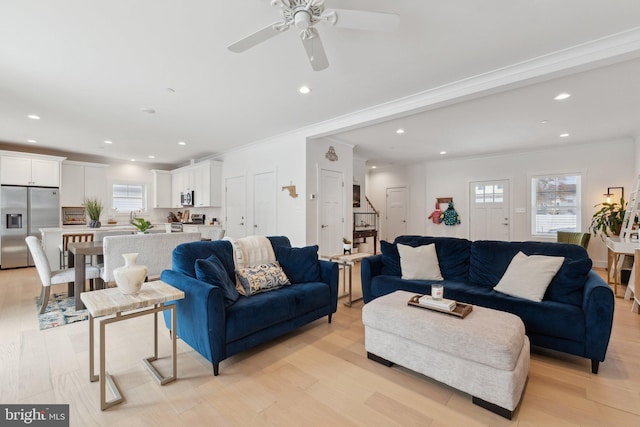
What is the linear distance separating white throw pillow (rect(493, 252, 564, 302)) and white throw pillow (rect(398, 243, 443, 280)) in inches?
24.0

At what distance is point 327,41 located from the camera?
8.26ft

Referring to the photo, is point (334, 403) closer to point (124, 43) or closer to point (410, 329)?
point (410, 329)

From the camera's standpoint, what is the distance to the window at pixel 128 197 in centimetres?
784

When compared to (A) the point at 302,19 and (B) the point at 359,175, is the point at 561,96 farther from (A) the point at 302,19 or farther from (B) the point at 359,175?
(B) the point at 359,175

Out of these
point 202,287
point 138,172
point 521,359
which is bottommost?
point 521,359

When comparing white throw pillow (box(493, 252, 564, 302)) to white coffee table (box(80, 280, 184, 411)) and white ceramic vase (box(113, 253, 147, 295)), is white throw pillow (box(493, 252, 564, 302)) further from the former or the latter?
white ceramic vase (box(113, 253, 147, 295))

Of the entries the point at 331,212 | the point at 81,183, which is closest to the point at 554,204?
the point at 331,212

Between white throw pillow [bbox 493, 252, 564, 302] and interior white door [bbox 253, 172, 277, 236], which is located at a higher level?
interior white door [bbox 253, 172, 277, 236]

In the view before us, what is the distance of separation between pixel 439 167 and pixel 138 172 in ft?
27.8

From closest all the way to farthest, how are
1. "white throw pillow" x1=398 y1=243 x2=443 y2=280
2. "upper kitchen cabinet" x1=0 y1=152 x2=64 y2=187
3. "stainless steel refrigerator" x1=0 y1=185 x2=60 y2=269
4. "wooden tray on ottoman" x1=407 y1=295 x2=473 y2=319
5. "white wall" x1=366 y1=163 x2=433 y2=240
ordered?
"wooden tray on ottoman" x1=407 y1=295 x2=473 y2=319 → "white throw pillow" x1=398 y1=243 x2=443 y2=280 → "stainless steel refrigerator" x1=0 y1=185 x2=60 y2=269 → "upper kitchen cabinet" x1=0 y1=152 x2=64 y2=187 → "white wall" x1=366 y1=163 x2=433 y2=240

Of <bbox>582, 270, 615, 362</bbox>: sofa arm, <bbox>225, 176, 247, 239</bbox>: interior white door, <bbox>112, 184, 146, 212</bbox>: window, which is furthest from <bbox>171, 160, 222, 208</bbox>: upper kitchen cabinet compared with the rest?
<bbox>582, 270, 615, 362</bbox>: sofa arm

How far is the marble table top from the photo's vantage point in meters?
1.70

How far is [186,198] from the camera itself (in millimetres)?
7723

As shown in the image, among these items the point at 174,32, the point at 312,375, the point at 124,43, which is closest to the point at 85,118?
the point at 124,43
